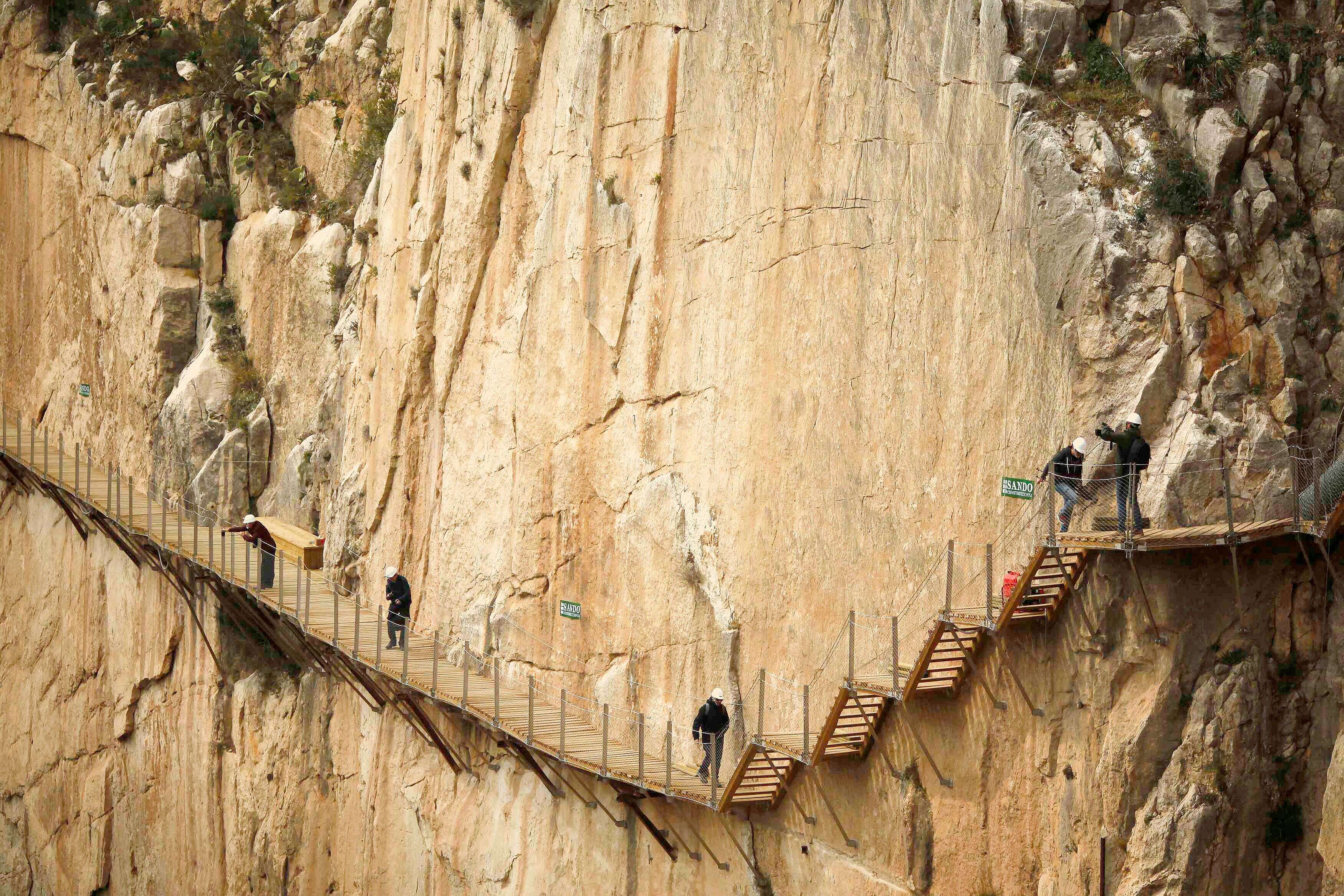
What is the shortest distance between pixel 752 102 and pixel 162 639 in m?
18.0

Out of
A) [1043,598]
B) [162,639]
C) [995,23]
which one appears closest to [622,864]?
[1043,598]

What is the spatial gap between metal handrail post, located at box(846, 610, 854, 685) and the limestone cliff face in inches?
30.5

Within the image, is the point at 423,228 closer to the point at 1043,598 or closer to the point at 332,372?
the point at 332,372

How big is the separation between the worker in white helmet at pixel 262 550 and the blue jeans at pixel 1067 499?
15.1 metres

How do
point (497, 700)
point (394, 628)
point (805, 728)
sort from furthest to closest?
point (394, 628) → point (497, 700) → point (805, 728)

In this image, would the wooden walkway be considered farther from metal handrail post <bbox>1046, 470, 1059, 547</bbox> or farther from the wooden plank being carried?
the wooden plank being carried

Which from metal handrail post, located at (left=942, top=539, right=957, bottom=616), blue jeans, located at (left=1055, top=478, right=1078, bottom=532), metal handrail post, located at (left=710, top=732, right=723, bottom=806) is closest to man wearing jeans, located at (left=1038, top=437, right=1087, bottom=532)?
blue jeans, located at (left=1055, top=478, right=1078, bottom=532)

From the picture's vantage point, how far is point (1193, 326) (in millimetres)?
15984

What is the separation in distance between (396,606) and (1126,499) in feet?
44.5

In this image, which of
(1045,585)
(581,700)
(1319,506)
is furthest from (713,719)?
(1319,506)

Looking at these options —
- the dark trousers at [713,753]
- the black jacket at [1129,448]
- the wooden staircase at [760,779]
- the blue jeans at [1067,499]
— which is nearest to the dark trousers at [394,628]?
the dark trousers at [713,753]

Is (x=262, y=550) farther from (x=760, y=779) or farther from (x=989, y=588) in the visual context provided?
(x=989, y=588)

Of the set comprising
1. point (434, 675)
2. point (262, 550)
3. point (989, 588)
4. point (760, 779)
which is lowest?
point (760, 779)

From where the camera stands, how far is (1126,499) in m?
15.5
